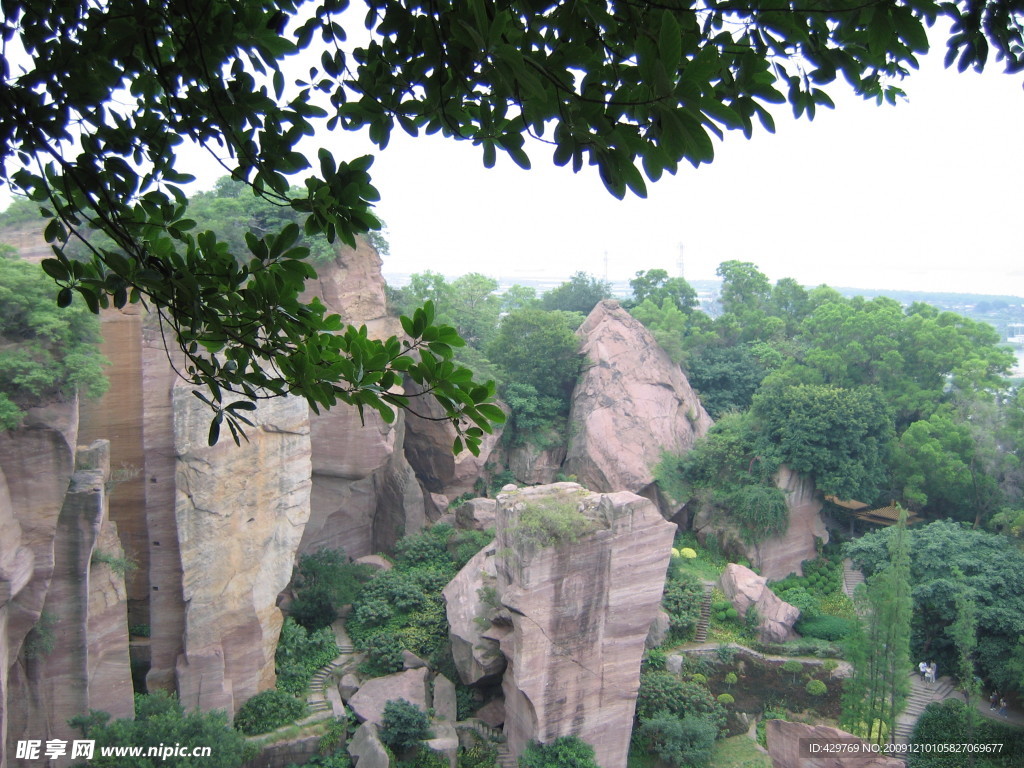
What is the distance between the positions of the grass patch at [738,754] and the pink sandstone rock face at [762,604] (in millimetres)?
2379

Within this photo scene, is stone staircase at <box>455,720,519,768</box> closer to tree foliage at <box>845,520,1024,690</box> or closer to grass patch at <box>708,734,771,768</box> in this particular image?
grass patch at <box>708,734,771,768</box>

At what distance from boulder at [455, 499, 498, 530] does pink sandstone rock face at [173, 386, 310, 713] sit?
15.3 feet

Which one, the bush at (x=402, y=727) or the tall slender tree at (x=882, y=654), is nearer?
the bush at (x=402, y=727)

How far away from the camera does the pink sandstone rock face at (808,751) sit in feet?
35.0

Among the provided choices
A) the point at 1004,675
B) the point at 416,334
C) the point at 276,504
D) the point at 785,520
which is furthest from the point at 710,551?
the point at 416,334

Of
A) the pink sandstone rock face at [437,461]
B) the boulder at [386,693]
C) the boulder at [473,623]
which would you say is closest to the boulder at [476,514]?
the pink sandstone rock face at [437,461]

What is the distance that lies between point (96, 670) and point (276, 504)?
314cm

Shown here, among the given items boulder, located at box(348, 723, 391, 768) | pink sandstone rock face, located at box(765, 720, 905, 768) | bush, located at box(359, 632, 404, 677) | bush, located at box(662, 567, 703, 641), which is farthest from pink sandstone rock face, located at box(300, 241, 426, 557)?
pink sandstone rock face, located at box(765, 720, 905, 768)

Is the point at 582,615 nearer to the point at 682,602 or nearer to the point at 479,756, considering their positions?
the point at 479,756

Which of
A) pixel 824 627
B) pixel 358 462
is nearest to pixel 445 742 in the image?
pixel 358 462

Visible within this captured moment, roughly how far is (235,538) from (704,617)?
9058 millimetres

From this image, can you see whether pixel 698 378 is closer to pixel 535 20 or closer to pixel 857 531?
pixel 857 531

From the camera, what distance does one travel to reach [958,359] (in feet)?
59.7

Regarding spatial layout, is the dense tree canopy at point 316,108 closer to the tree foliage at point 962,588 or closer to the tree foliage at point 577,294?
the tree foliage at point 962,588
